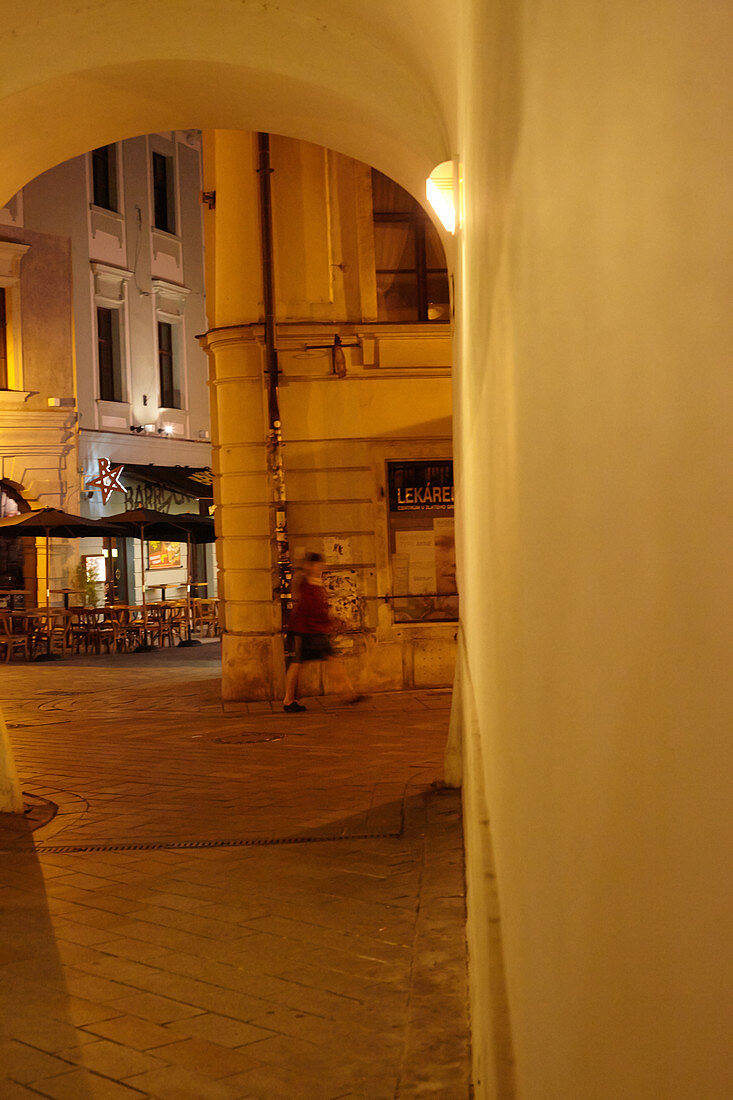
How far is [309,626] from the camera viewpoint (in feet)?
38.1

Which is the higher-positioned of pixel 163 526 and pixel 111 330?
pixel 111 330

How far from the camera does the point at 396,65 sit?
23.1ft

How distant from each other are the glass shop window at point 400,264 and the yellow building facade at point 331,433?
173 mm

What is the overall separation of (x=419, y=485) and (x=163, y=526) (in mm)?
10444

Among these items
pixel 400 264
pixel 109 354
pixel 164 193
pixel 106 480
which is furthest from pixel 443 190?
pixel 164 193

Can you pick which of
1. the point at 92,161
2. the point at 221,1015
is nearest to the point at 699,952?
the point at 221,1015

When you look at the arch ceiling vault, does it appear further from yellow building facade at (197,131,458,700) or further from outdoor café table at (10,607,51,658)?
outdoor café table at (10,607,51,658)

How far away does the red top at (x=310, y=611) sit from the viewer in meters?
11.5

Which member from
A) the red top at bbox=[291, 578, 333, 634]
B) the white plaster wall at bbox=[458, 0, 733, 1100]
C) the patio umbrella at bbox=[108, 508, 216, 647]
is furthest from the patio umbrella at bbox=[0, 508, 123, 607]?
the white plaster wall at bbox=[458, 0, 733, 1100]

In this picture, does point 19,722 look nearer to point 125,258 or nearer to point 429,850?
point 429,850

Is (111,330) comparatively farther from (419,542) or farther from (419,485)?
(419,542)

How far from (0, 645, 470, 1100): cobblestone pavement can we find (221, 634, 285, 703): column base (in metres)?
2.75

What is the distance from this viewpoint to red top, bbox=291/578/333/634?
37.9 feet

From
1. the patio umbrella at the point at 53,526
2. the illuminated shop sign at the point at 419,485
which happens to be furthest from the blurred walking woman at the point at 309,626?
the patio umbrella at the point at 53,526
